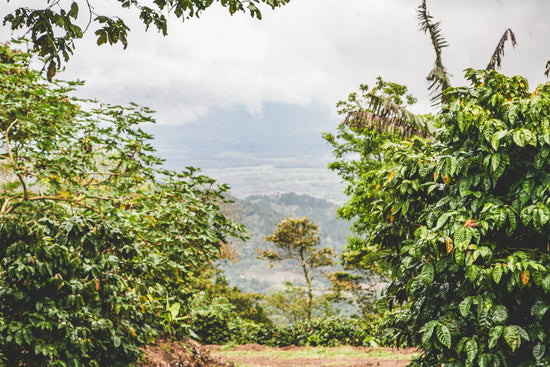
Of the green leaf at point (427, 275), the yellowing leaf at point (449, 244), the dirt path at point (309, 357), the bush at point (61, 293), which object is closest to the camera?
the yellowing leaf at point (449, 244)

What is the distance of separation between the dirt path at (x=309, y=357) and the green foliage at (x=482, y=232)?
4.61 meters

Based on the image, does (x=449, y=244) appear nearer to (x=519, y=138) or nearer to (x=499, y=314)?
(x=499, y=314)

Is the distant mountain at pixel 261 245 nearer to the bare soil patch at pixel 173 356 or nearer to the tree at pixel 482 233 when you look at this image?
the bare soil patch at pixel 173 356

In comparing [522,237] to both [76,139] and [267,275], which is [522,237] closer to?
[76,139]

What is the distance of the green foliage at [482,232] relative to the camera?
8.87ft

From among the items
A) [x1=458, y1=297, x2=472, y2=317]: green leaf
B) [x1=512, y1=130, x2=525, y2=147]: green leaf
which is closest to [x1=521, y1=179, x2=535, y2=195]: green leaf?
[x1=512, y1=130, x2=525, y2=147]: green leaf

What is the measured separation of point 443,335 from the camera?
9.14ft

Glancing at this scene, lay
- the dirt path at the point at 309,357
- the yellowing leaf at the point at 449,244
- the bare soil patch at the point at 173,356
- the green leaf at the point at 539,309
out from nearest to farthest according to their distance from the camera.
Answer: the green leaf at the point at 539,309
the yellowing leaf at the point at 449,244
the bare soil patch at the point at 173,356
the dirt path at the point at 309,357

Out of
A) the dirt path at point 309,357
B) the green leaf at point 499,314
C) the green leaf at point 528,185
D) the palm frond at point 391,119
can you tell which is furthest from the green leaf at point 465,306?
the palm frond at point 391,119

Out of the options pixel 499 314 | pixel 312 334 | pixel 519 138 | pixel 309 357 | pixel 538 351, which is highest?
pixel 519 138

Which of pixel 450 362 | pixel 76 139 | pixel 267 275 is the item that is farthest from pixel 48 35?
pixel 267 275

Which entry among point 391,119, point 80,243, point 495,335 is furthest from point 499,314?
point 391,119

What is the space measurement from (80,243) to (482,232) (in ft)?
11.3

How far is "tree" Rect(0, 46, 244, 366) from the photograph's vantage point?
323 cm
